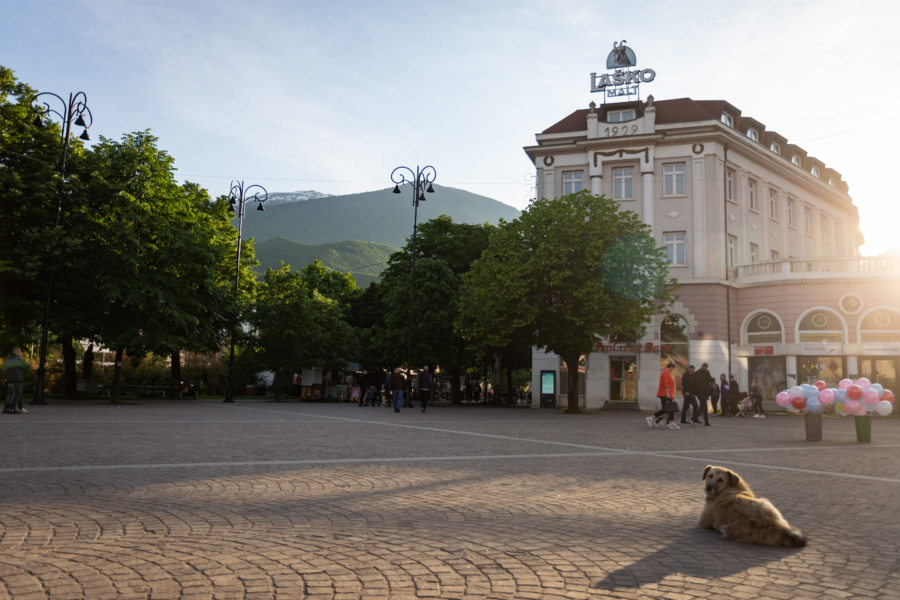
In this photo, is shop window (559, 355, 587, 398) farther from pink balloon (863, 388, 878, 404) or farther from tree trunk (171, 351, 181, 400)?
pink balloon (863, 388, 878, 404)

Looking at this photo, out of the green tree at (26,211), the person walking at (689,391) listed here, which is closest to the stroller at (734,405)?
the person walking at (689,391)

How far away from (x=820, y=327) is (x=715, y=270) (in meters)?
5.85

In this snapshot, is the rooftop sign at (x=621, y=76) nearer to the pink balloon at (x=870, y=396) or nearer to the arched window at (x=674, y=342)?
the arched window at (x=674, y=342)

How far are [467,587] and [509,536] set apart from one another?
1416 millimetres

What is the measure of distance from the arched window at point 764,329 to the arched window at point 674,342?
3.67m

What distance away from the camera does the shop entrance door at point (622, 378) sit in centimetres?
3944

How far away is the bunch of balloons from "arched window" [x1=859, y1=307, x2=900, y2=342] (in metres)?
21.8

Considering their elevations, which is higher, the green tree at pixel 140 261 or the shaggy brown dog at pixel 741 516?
the green tree at pixel 140 261

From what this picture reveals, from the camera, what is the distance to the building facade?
36625 mm

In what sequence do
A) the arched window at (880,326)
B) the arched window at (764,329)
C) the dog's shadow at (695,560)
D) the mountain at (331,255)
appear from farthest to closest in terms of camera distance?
the mountain at (331,255), the arched window at (764,329), the arched window at (880,326), the dog's shadow at (695,560)

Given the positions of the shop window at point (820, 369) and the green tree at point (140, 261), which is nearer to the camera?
the green tree at point (140, 261)

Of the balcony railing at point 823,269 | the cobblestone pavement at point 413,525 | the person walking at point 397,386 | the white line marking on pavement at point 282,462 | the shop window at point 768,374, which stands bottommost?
the white line marking on pavement at point 282,462

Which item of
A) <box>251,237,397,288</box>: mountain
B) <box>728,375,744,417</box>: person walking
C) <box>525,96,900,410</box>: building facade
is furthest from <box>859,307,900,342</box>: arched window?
<box>251,237,397,288</box>: mountain

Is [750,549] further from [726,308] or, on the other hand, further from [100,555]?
[726,308]
